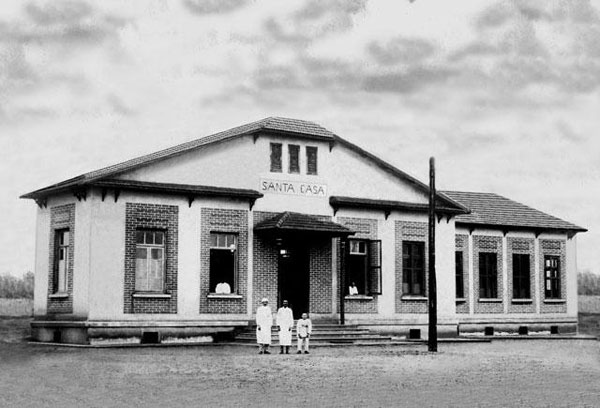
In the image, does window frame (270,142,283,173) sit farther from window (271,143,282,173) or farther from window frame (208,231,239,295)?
window frame (208,231,239,295)

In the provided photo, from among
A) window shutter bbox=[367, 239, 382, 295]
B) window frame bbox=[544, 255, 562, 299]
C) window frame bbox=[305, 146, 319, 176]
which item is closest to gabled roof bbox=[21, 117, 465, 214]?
window frame bbox=[305, 146, 319, 176]

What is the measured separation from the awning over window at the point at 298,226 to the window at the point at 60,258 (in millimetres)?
5950

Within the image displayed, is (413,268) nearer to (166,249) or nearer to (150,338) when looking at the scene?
(166,249)

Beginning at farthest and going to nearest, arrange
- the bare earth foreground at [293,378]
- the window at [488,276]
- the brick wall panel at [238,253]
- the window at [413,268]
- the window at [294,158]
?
the window at [488,276] < the window at [413,268] < the window at [294,158] < the brick wall panel at [238,253] < the bare earth foreground at [293,378]

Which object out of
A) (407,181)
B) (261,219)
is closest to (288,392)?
(261,219)

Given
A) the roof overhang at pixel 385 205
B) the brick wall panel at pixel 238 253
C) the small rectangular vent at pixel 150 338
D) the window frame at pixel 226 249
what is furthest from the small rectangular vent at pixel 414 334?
the small rectangular vent at pixel 150 338

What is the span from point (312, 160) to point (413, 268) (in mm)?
5649

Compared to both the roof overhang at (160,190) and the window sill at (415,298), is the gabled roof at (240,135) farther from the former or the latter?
the window sill at (415,298)

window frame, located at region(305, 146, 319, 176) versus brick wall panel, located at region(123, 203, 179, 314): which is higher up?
window frame, located at region(305, 146, 319, 176)

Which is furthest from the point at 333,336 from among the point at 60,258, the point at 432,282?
the point at 60,258

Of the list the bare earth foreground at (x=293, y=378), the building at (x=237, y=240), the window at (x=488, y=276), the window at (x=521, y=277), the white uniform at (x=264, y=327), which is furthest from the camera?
the window at (x=521, y=277)

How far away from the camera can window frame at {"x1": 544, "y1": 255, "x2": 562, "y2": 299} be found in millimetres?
43469

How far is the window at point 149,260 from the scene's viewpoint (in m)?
30.4

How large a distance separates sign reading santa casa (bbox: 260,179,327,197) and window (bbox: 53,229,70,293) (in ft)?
20.9
